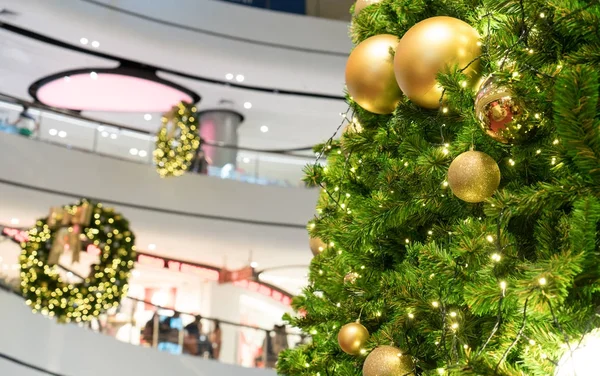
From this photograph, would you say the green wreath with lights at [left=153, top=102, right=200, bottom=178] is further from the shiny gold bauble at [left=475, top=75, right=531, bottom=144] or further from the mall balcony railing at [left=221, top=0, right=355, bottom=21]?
the shiny gold bauble at [left=475, top=75, right=531, bottom=144]

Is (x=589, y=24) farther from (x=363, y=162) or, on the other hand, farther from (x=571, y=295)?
(x=363, y=162)

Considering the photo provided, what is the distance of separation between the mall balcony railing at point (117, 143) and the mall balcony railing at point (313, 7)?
2.89 metres

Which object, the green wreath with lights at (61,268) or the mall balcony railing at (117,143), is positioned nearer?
the green wreath with lights at (61,268)

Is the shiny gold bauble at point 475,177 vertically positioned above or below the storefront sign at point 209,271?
below

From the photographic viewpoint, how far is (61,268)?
7.59 m

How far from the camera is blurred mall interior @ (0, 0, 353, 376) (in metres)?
9.55

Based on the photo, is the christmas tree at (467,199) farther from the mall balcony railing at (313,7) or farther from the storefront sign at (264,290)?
the storefront sign at (264,290)

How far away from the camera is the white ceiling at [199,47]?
37.7 feet

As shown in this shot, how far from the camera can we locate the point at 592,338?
1049 millimetres

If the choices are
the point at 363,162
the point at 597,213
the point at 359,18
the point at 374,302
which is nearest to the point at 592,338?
the point at 597,213

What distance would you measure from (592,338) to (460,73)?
569 mm

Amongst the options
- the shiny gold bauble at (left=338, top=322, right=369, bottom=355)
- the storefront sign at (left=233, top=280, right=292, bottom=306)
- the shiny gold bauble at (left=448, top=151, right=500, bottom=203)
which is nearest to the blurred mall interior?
the storefront sign at (left=233, top=280, right=292, bottom=306)

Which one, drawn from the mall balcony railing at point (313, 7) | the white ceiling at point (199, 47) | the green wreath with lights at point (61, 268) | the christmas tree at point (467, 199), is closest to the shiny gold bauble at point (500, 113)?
the christmas tree at point (467, 199)

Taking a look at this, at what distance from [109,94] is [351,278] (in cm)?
1308
